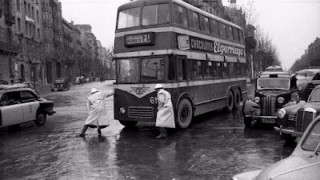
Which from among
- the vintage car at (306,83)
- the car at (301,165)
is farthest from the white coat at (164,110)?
the vintage car at (306,83)

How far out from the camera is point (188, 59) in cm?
1264

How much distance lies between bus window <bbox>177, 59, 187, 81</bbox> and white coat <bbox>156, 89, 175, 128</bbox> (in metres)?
1.65

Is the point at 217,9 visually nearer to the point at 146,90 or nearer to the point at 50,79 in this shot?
the point at 50,79

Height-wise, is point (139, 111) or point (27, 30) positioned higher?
point (27, 30)

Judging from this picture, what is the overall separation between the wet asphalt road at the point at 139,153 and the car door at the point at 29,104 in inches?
28.7

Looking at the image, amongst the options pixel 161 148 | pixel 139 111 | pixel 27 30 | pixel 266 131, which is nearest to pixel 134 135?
pixel 139 111

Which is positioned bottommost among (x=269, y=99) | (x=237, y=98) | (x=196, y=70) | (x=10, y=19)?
(x=237, y=98)

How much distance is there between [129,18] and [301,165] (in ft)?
31.7

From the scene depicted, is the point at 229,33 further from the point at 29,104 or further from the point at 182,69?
the point at 29,104

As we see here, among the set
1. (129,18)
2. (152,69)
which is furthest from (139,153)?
(129,18)

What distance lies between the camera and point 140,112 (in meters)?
11.7

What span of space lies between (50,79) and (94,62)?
4565 cm

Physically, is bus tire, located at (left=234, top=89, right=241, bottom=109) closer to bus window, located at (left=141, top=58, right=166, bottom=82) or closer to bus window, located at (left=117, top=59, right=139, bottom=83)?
bus window, located at (left=141, top=58, right=166, bottom=82)

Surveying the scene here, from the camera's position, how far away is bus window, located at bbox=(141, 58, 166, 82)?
1142cm
